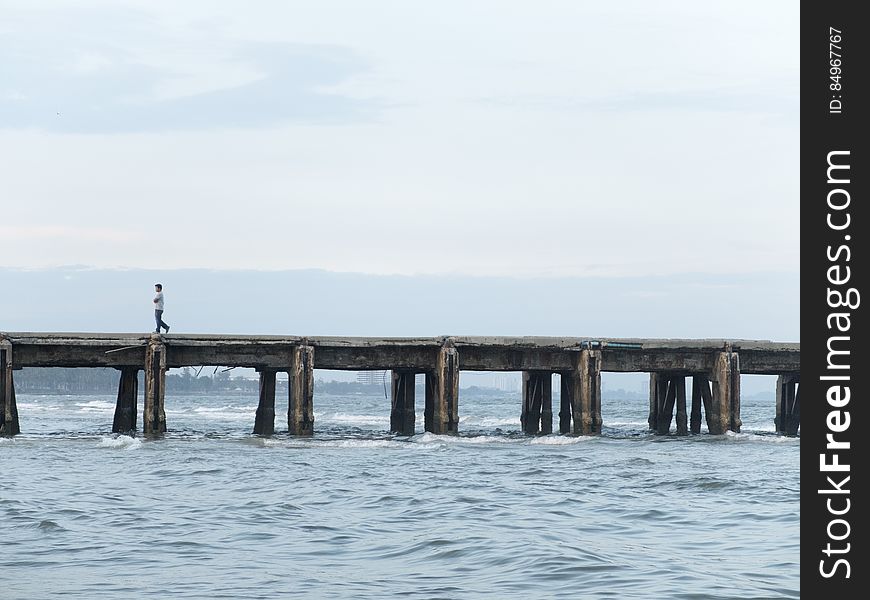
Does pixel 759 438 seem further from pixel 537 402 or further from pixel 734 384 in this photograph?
pixel 537 402

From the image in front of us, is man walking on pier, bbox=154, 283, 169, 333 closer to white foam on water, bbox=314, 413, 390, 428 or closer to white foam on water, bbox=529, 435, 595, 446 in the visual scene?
white foam on water, bbox=529, 435, 595, 446

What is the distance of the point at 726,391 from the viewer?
3319 centimetres

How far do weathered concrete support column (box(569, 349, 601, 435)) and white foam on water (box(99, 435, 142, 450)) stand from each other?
11.6 m

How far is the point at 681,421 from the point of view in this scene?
125ft

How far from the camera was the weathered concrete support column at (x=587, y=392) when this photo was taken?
32156mm

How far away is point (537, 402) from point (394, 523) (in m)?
20.4

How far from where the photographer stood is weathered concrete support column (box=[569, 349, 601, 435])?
3216cm

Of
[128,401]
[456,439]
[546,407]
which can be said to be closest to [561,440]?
[456,439]

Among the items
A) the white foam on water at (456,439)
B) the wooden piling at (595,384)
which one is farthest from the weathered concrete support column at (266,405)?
the wooden piling at (595,384)

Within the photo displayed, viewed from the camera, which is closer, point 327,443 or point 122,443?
point 122,443

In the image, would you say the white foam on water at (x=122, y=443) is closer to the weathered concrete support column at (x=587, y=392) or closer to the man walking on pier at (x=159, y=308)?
the man walking on pier at (x=159, y=308)
